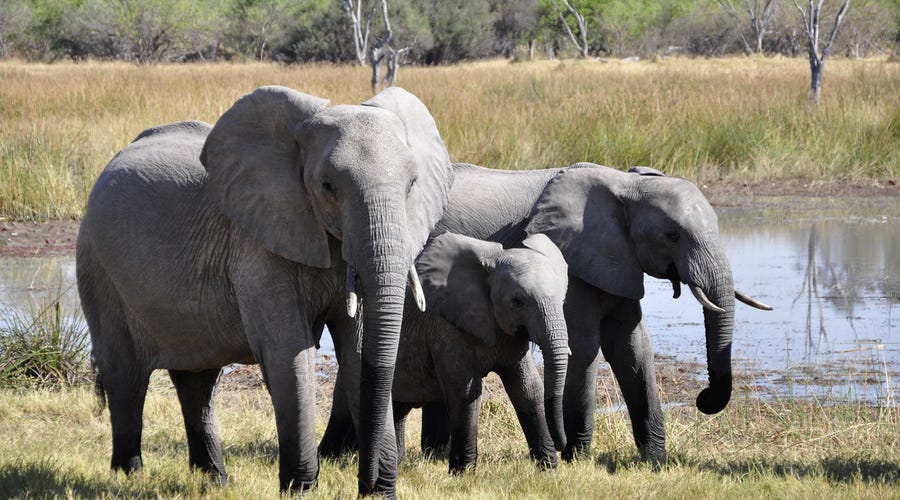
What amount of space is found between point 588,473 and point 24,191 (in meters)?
9.74

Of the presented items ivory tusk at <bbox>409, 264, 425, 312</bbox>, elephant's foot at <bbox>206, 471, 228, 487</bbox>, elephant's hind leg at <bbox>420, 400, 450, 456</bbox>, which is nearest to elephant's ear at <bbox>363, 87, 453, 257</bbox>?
ivory tusk at <bbox>409, 264, 425, 312</bbox>

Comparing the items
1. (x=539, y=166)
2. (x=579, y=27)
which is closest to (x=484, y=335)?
(x=539, y=166)

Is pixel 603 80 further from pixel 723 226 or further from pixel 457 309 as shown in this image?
pixel 457 309

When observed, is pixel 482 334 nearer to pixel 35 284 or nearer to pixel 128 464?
pixel 128 464

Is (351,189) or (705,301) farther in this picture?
(705,301)

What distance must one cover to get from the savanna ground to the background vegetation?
73.8 feet

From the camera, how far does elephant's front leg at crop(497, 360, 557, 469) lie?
5.80 m

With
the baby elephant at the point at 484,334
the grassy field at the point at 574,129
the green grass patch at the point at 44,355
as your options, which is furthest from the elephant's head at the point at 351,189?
the grassy field at the point at 574,129

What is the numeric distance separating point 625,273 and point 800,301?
439 centimetres

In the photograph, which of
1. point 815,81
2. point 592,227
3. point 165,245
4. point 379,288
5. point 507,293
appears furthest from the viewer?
point 815,81

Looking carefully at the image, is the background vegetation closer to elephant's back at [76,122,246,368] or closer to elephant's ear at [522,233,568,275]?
elephant's ear at [522,233,568,275]

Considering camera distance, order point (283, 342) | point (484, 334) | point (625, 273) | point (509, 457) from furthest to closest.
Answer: point (625, 273), point (509, 457), point (484, 334), point (283, 342)

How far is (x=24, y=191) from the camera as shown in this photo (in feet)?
44.8

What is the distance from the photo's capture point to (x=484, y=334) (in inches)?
231
